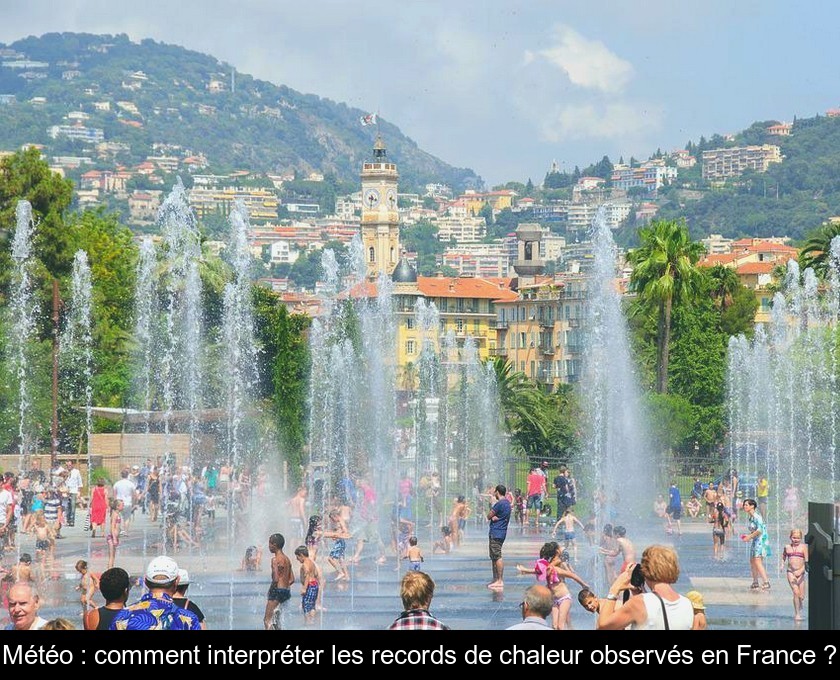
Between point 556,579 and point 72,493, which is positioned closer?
point 556,579

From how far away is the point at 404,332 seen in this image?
134250 mm

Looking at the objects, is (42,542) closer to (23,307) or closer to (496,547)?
(496,547)

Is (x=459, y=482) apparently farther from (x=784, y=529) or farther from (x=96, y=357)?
(x=784, y=529)

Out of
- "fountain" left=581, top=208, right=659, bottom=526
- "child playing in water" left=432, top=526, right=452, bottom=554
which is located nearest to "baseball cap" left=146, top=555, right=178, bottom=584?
"child playing in water" left=432, top=526, right=452, bottom=554

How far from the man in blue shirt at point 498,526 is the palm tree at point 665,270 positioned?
38.2 m

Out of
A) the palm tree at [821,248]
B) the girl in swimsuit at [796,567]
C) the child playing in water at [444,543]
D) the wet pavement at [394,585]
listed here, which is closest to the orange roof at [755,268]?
the palm tree at [821,248]

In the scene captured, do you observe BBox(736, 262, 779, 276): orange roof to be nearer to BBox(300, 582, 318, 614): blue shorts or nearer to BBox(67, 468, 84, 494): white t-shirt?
BBox(67, 468, 84, 494): white t-shirt

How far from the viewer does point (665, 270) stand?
2322 inches

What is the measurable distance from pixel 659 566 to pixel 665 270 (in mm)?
50479

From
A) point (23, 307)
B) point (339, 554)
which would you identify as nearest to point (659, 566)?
point (339, 554)

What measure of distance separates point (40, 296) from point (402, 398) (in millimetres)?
44455

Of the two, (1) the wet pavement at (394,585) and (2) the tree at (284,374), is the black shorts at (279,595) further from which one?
(2) the tree at (284,374)

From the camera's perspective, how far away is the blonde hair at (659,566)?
908cm
